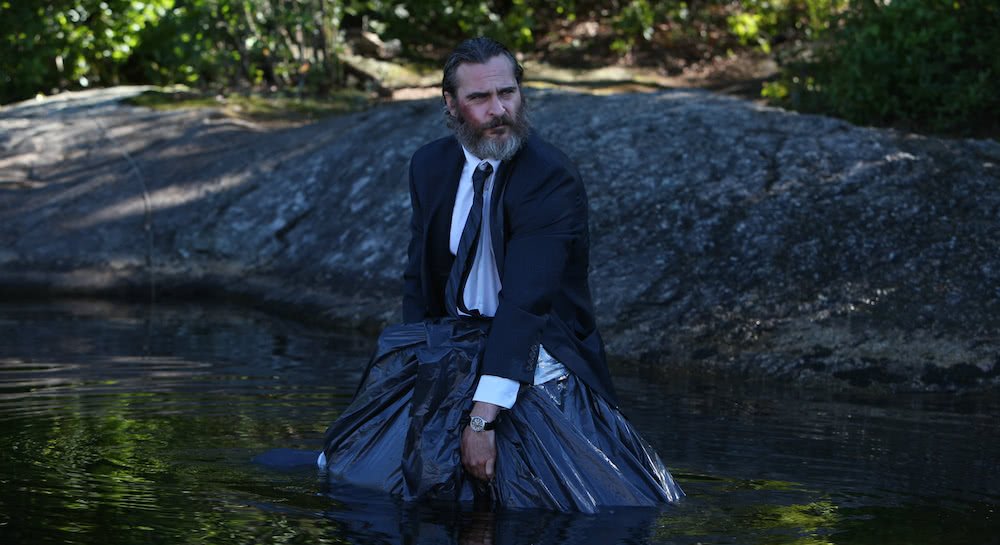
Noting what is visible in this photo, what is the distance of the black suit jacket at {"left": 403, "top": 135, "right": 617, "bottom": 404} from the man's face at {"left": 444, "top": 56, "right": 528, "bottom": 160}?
82 millimetres

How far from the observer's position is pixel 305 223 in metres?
9.52

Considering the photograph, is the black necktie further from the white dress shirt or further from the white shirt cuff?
the white shirt cuff

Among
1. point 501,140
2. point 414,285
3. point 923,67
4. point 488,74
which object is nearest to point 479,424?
point 414,285

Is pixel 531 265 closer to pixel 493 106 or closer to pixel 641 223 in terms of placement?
pixel 493 106

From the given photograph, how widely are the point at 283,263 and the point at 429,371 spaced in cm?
529

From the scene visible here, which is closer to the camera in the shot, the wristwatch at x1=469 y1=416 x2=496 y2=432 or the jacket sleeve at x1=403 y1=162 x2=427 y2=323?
the wristwatch at x1=469 y1=416 x2=496 y2=432

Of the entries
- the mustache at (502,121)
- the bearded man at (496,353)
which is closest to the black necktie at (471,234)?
the bearded man at (496,353)

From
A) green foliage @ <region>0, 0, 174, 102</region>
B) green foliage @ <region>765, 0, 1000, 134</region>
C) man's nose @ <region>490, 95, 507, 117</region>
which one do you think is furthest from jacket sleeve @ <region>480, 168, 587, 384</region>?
green foliage @ <region>0, 0, 174, 102</region>

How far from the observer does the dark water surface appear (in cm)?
375

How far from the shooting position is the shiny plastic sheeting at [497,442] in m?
3.93

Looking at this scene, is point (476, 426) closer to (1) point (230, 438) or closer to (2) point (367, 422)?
(2) point (367, 422)

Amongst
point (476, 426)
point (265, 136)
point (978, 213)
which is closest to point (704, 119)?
point (978, 213)

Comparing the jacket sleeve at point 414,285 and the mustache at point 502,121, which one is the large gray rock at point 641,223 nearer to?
the jacket sleeve at point 414,285

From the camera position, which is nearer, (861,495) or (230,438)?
(861,495)
